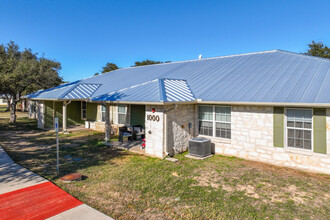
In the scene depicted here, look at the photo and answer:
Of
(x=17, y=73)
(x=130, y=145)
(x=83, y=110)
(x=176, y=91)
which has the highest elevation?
(x=17, y=73)

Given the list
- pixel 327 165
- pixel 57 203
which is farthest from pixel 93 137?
pixel 327 165

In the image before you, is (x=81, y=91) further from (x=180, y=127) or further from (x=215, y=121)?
(x=215, y=121)

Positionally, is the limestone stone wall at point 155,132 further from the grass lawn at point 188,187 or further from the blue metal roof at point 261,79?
the blue metal roof at point 261,79

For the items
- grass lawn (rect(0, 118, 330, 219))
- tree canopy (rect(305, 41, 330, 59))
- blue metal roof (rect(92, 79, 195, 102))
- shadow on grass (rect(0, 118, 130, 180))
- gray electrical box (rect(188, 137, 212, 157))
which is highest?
tree canopy (rect(305, 41, 330, 59))

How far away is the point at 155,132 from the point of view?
10344 millimetres

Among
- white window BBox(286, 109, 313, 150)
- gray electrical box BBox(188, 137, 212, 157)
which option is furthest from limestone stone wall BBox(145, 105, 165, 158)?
white window BBox(286, 109, 313, 150)

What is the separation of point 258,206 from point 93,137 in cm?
1210

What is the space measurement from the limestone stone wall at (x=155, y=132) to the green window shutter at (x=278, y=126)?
16.2 ft

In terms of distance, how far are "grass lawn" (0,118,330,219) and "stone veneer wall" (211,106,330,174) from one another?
43 cm

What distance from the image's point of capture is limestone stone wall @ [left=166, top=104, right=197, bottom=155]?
10.3 meters

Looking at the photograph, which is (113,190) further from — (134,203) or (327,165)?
(327,165)

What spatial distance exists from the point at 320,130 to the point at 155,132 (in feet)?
22.3

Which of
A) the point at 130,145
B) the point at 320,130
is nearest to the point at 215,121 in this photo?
the point at 320,130

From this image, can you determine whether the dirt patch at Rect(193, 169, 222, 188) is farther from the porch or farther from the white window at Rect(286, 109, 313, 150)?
the porch
